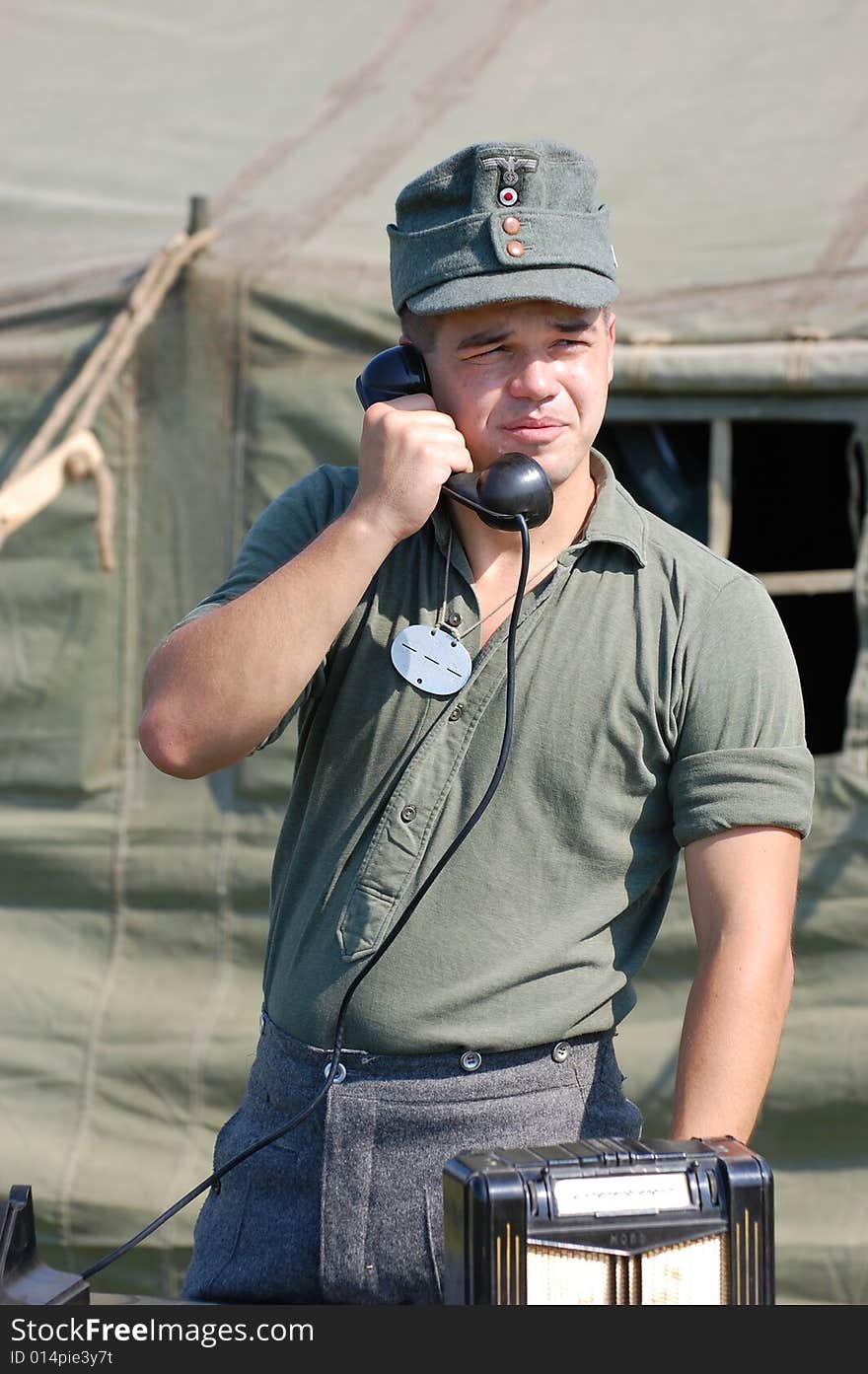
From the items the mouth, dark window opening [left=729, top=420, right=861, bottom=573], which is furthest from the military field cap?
dark window opening [left=729, top=420, right=861, bottom=573]

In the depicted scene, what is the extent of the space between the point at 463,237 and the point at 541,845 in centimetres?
64

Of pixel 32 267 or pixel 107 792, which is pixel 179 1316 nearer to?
pixel 107 792

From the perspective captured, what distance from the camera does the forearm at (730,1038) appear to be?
1615 mm

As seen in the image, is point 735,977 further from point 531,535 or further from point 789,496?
point 789,496

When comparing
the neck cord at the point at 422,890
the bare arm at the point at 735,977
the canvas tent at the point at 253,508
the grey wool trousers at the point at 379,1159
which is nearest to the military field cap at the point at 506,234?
the neck cord at the point at 422,890

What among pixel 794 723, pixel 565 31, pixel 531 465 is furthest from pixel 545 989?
pixel 565 31

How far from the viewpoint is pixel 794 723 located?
67.7 inches

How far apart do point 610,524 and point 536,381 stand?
0.18 metres

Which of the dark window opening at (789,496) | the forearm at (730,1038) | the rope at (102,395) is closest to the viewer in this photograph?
the forearm at (730,1038)

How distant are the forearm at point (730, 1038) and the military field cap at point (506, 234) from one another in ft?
2.27

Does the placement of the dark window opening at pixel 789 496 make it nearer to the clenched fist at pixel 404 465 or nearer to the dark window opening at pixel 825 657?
the dark window opening at pixel 825 657

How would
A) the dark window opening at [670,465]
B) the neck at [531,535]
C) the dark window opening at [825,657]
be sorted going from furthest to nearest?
1. the dark window opening at [825,657]
2. the dark window opening at [670,465]
3. the neck at [531,535]

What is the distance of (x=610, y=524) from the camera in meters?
1.83

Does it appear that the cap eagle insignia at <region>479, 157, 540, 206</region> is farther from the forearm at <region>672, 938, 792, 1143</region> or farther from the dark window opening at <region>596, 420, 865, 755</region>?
the dark window opening at <region>596, 420, 865, 755</region>
